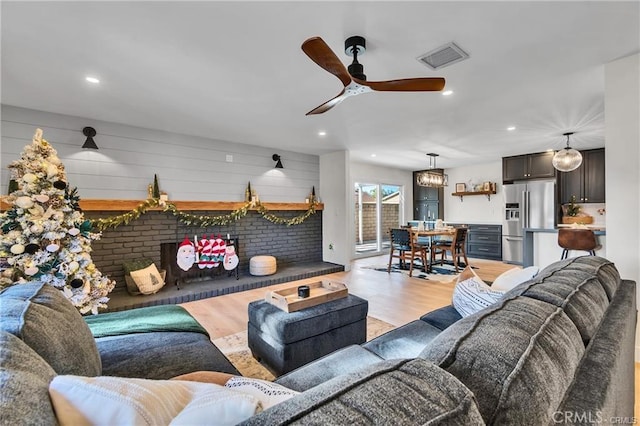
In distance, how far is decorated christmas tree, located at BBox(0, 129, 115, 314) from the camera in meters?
2.60

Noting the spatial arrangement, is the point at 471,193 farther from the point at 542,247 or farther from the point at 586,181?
the point at 542,247

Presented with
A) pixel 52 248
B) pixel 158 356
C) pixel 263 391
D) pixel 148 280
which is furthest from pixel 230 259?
pixel 263 391

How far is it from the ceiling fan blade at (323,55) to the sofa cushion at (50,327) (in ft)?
5.54

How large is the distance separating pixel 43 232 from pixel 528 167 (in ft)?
26.0

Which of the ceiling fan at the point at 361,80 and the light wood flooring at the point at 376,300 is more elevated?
the ceiling fan at the point at 361,80

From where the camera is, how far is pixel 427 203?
852 centimetres

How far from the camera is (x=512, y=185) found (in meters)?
6.63

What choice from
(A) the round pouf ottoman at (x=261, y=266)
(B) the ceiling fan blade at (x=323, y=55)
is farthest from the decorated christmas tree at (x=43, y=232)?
(B) the ceiling fan blade at (x=323, y=55)

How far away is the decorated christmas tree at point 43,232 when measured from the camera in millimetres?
2600

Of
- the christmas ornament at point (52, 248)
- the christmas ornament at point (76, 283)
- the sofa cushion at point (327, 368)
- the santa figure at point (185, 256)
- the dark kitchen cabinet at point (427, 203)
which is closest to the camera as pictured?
the sofa cushion at point (327, 368)

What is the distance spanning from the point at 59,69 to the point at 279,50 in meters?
1.95

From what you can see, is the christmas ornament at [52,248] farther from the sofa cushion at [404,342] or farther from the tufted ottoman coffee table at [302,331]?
the sofa cushion at [404,342]

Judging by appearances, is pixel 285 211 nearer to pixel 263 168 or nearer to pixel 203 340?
pixel 263 168

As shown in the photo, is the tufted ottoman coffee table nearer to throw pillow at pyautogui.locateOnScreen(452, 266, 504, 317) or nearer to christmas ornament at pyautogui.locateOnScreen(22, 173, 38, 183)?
throw pillow at pyautogui.locateOnScreen(452, 266, 504, 317)
